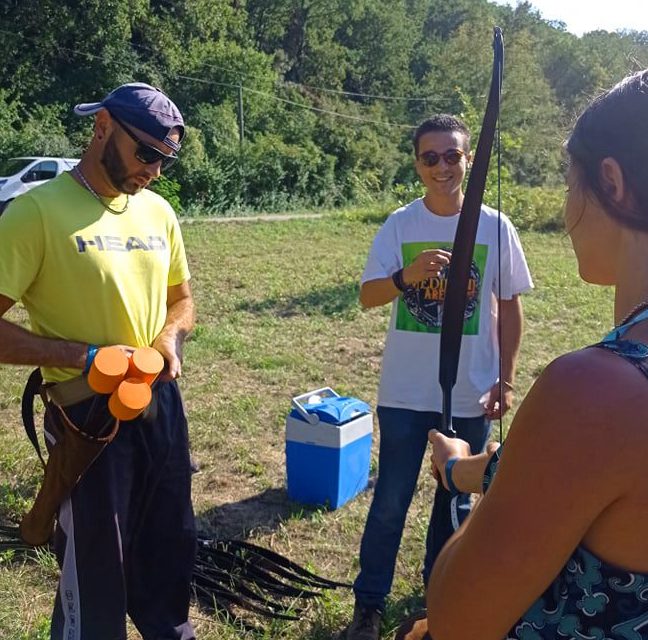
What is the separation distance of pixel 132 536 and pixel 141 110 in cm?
142

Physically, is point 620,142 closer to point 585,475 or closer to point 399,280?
point 585,475

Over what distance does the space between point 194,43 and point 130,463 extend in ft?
117

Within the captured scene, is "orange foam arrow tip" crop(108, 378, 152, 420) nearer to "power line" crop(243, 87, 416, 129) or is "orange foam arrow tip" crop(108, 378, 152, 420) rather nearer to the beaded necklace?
the beaded necklace

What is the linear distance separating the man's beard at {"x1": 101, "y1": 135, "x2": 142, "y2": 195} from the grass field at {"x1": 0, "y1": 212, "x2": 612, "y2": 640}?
1.41 meters

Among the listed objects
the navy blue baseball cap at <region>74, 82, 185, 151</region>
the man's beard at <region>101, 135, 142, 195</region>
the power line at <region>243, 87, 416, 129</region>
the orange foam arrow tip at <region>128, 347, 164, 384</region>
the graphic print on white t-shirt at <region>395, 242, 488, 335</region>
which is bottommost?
the orange foam arrow tip at <region>128, 347, 164, 384</region>

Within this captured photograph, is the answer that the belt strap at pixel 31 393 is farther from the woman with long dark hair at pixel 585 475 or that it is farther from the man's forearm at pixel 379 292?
the woman with long dark hair at pixel 585 475

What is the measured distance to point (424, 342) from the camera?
2.96 metres

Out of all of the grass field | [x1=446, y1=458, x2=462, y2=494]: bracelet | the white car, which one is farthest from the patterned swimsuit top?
the white car

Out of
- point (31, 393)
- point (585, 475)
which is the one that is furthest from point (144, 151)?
point (585, 475)

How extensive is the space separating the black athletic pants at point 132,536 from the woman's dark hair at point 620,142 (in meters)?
1.81

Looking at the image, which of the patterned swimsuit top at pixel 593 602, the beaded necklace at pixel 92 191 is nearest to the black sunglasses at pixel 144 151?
the beaded necklace at pixel 92 191

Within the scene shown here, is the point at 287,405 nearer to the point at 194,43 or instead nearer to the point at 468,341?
the point at 468,341

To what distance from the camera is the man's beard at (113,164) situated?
2.43 metres

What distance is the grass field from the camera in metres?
3.28
